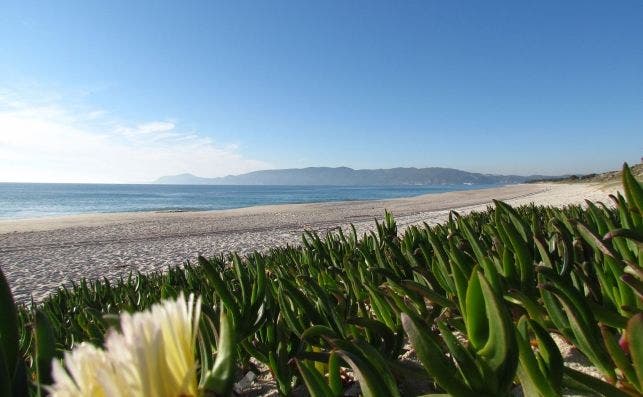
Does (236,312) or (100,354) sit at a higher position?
(100,354)

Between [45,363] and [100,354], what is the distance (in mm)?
300

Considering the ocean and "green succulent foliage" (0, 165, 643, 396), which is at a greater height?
"green succulent foliage" (0, 165, 643, 396)

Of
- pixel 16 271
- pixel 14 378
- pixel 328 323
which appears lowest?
pixel 16 271

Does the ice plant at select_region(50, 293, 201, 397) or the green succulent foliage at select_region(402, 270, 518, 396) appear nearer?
the ice plant at select_region(50, 293, 201, 397)

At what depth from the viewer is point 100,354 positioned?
32 centimetres

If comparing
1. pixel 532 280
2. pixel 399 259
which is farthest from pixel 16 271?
pixel 532 280

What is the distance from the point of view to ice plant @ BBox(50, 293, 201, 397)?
300 millimetres

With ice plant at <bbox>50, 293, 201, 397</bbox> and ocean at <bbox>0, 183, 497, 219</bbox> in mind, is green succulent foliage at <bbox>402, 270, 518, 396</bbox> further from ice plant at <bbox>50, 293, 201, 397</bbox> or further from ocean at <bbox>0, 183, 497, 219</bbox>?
ocean at <bbox>0, 183, 497, 219</bbox>

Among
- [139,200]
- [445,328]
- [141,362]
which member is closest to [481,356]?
[445,328]

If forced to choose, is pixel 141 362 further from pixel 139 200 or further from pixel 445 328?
pixel 139 200

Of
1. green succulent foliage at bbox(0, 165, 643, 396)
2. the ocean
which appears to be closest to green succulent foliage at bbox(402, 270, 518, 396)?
green succulent foliage at bbox(0, 165, 643, 396)

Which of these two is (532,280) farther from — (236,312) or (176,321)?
(176,321)

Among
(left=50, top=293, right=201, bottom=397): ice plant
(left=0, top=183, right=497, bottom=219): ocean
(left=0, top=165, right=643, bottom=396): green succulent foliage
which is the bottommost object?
(left=0, top=183, right=497, bottom=219): ocean

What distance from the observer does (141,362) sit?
11.7 inches
